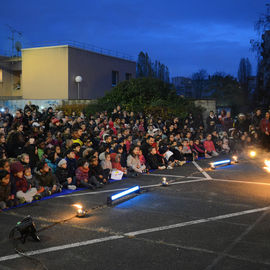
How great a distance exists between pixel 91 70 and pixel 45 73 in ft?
12.0

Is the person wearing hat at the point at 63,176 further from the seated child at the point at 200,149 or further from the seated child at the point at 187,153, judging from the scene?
the seated child at the point at 200,149

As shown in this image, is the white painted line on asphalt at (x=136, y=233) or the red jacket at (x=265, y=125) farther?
the red jacket at (x=265, y=125)

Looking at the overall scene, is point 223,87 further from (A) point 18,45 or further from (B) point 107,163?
(B) point 107,163

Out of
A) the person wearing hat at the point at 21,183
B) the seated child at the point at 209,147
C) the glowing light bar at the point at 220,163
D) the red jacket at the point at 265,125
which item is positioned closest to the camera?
the person wearing hat at the point at 21,183

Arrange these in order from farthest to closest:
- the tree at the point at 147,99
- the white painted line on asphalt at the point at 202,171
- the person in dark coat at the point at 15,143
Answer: the tree at the point at 147,99 → the white painted line on asphalt at the point at 202,171 → the person in dark coat at the point at 15,143

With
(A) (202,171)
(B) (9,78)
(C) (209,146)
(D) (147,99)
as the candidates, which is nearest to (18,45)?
(B) (9,78)

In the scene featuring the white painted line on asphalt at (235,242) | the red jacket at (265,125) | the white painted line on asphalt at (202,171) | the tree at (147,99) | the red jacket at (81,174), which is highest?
the tree at (147,99)

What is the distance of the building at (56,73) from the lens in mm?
26344

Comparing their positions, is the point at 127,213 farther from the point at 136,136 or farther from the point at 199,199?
the point at 136,136

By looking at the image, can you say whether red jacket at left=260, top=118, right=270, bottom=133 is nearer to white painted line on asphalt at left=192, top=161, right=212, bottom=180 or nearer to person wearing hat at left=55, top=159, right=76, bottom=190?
white painted line on asphalt at left=192, top=161, right=212, bottom=180

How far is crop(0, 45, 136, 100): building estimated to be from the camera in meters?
26.3

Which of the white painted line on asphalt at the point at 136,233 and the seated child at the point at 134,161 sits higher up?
the seated child at the point at 134,161

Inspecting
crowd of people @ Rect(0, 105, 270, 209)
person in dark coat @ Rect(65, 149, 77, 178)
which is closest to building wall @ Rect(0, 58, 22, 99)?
crowd of people @ Rect(0, 105, 270, 209)

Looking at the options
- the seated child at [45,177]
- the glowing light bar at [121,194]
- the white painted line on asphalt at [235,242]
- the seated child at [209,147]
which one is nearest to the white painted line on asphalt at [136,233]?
the white painted line on asphalt at [235,242]
